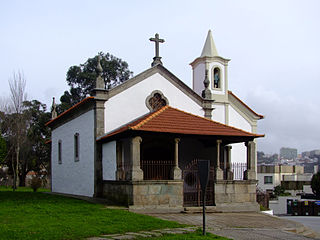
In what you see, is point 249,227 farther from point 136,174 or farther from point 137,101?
point 137,101

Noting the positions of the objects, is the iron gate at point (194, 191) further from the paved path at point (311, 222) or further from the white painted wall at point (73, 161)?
the white painted wall at point (73, 161)

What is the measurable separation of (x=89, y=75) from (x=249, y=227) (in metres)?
39.3

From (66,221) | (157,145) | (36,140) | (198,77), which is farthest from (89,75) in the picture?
(66,221)

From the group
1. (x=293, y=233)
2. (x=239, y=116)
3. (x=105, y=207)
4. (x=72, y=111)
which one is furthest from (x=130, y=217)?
(x=239, y=116)

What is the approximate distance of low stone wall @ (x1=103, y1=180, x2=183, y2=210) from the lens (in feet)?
49.2

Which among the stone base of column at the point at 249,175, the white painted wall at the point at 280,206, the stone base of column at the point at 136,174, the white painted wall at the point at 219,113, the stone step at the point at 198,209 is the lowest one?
the white painted wall at the point at 280,206

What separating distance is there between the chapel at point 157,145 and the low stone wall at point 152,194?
0.12ft

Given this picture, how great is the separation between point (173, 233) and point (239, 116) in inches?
654

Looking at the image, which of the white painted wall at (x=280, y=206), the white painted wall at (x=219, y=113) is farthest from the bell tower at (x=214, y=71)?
the white painted wall at (x=280, y=206)

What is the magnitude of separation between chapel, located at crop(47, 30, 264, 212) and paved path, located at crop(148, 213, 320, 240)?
5.19ft

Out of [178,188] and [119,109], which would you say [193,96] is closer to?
[119,109]

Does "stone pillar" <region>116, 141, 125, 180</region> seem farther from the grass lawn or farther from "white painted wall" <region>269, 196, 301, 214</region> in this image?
"white painted wall" <region>269, 196, 301, 214</region>

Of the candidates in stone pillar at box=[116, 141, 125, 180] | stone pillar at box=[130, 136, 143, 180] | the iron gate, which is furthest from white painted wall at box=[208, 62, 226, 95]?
stone pillar at box=[130, 136, 143, 180]

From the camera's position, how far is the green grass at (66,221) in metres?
9.51
